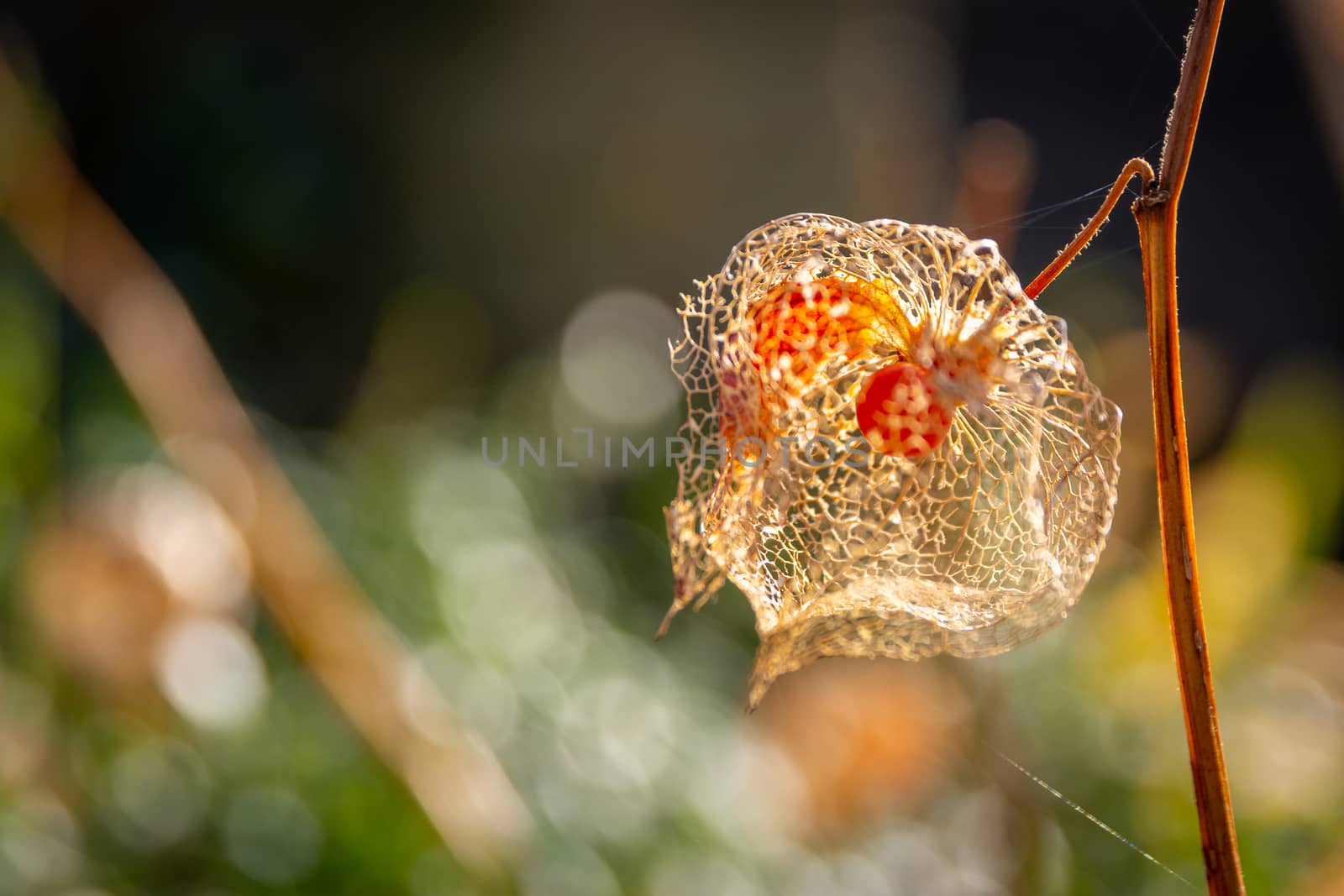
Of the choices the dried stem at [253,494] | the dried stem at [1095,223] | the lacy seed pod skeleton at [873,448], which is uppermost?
the dried stem at [1095,223]

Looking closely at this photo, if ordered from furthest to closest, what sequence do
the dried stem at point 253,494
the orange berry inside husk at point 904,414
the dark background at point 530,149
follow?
the dark background at point 530,149 < the dried stem at point 253,494 < the orange berry inside husk at point 904,414

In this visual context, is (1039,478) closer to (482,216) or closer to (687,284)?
(687,284)

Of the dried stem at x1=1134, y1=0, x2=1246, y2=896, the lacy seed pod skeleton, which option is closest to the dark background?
the lacy seed pod skeleton

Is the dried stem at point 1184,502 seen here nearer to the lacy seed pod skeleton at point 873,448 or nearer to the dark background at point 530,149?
the lacy seed pod skeleton at point 873,448

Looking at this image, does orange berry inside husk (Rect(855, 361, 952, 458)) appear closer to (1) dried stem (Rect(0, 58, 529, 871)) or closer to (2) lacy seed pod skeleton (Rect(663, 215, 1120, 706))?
(2) lacy seed pod skeleton (Rect(663, 215, 1120, 706))

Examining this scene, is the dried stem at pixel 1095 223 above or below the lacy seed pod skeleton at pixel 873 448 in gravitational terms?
above

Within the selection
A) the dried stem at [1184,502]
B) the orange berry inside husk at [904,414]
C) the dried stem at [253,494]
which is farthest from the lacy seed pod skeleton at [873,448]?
the dried stem at [253,494]
